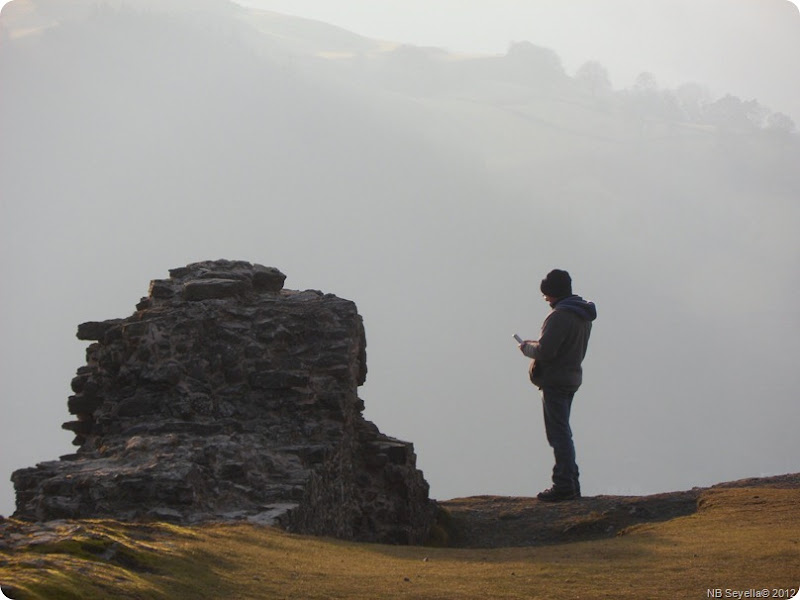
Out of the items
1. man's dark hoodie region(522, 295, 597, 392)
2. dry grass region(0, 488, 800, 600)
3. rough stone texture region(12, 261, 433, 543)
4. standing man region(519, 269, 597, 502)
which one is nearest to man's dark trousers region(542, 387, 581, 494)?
standing man region(519, 269, 597, 502)

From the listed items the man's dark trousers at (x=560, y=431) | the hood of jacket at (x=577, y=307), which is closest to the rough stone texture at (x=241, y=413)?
the man's dark trousers at (x=560, y=431)

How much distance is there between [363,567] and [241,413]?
18.1 ft

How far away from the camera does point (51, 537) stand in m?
9.30

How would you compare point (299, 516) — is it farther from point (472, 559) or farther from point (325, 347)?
point (325, 347)

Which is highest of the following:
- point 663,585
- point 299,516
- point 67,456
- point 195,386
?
point 195,386

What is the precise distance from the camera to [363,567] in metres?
10.5

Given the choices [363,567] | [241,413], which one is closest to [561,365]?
[241,413]

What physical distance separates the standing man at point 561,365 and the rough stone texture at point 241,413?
2.05 m

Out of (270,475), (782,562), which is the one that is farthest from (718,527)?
(270,475)

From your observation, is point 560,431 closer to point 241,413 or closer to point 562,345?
point 562,345

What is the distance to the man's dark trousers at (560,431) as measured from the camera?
1655 centimetres

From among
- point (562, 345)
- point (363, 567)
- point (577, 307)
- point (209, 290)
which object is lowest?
point (363, 567)

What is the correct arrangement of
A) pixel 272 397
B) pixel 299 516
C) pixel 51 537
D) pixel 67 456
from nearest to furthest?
pixel 51 537, pixel 299 516, pixel 67 456, pixel 272 397

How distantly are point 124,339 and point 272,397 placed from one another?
7.40 ft
